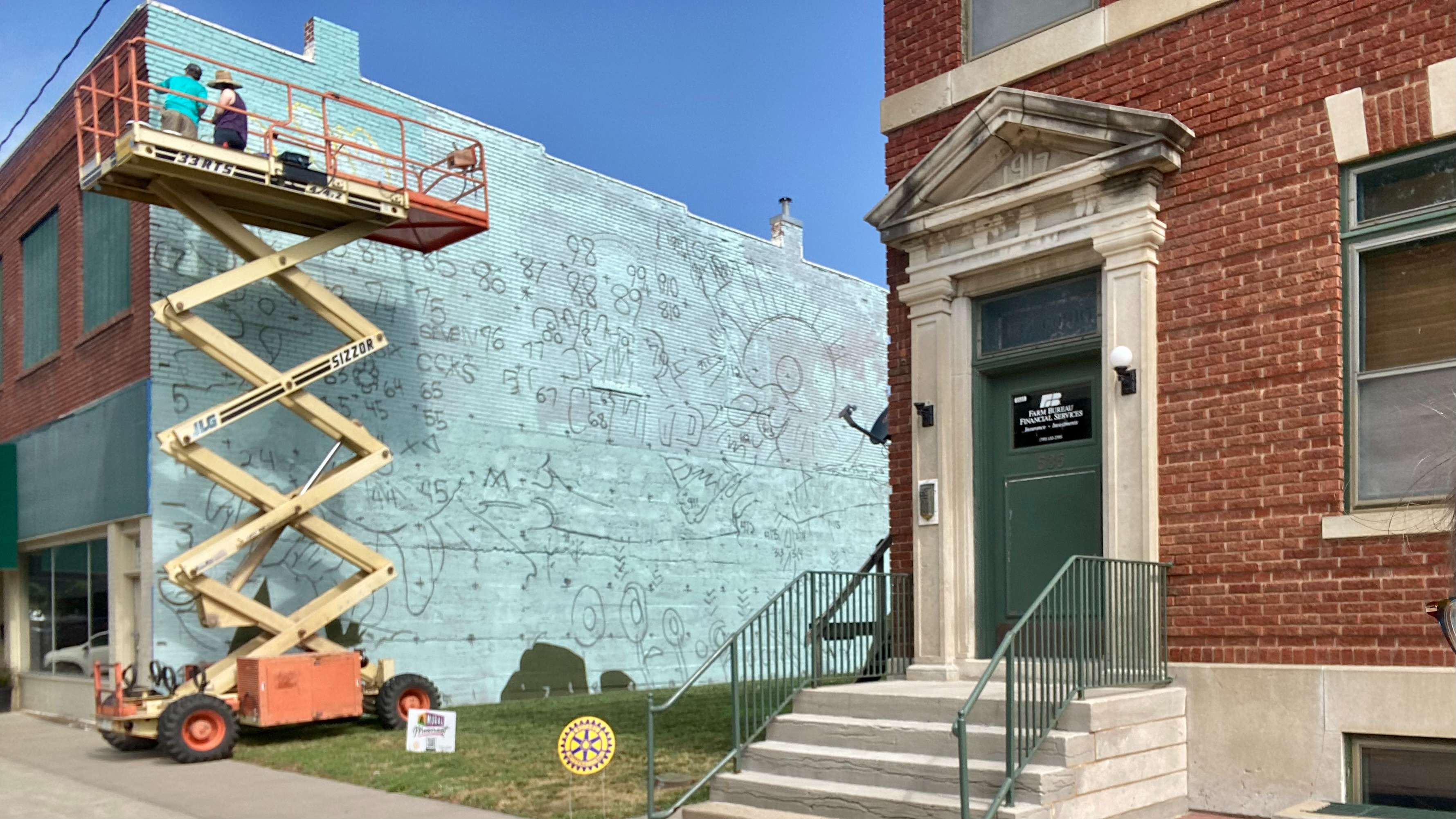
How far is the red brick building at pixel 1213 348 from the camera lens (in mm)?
7605

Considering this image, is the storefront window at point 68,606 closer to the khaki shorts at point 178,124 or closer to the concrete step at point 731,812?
the khaki shorts at point 178,124

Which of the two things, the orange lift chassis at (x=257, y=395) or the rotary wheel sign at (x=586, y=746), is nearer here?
the rotary wheel sign at (x=586, y=746)

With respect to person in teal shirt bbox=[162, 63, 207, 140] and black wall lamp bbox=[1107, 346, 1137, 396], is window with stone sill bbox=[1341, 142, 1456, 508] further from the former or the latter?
person in teal shirt bbox=[162, 63, 207, 140]

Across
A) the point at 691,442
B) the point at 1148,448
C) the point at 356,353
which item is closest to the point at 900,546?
the point at 1148,448

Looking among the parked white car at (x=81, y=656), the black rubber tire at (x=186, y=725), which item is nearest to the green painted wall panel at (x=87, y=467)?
the parked white car at (x=81, y=656)

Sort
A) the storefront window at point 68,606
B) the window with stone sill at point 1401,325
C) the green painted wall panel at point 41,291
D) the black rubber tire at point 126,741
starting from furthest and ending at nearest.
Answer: the green painted wall panel at point 41,291, the storefront window at point 68,606, the black rubber tire at point 126,741, the window with stone sill at point 1401,325

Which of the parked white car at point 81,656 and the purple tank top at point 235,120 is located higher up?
the purple tank top at point 235,120

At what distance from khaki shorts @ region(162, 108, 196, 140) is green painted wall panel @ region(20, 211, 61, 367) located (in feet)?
20.0

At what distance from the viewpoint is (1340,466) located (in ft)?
25.6

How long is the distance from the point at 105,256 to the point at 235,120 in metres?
4.10

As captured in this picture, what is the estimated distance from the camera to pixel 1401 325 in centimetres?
781

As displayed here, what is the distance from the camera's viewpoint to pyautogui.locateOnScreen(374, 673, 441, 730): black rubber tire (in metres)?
13.9

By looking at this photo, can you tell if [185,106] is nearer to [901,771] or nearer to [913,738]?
[913,738]

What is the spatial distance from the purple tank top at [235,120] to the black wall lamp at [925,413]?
310 inches
